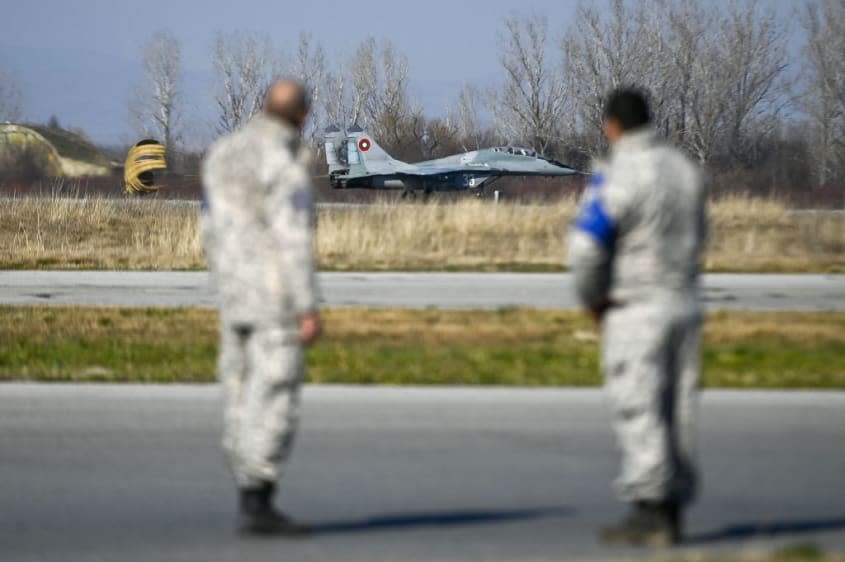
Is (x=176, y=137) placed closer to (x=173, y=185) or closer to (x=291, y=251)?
(x=173, y=185)

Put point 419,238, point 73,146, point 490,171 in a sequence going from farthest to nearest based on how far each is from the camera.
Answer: point 73,146
point 490,171
point 419,238

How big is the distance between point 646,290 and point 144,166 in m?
50.6

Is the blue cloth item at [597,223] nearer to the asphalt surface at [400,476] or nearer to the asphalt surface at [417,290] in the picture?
the asphalt surface at [400,476]

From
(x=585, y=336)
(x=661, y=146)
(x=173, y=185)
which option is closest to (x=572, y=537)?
(x=661, y=146)

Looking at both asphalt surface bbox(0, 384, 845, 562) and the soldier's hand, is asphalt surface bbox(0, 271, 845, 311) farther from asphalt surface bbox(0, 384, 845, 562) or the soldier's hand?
the soldier's hand

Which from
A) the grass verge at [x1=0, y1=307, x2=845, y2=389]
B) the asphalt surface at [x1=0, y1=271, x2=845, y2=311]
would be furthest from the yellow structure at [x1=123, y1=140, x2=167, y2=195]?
the grass verge at [x1=0, y1=307, x2=845, y2=389]

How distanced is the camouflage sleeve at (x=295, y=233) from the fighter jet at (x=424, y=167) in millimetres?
43997

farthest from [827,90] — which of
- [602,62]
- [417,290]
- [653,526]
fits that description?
[653,526]

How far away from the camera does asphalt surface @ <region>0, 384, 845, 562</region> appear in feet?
19.4

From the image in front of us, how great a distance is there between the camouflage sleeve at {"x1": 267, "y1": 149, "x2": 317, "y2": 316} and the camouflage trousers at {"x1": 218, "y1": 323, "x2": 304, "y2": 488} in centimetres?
21

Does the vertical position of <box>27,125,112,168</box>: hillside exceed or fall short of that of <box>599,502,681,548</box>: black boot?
it exceeds it

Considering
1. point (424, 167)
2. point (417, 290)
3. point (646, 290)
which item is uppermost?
point (424, 167)

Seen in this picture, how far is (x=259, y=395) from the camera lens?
5.65 metres

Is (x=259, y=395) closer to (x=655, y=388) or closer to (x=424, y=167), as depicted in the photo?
(x=655, y=388)
